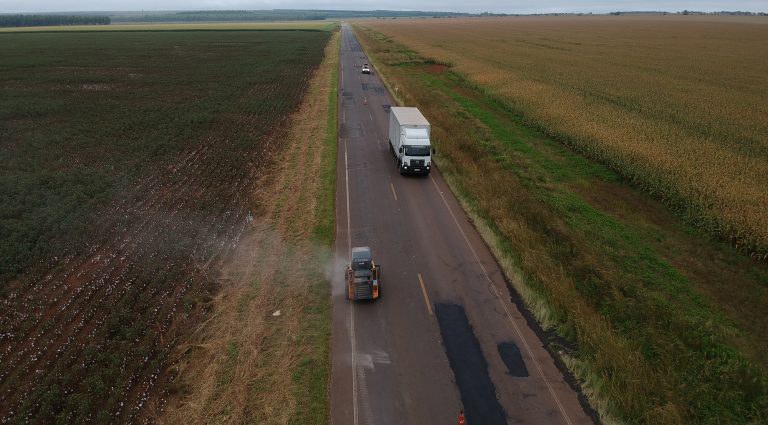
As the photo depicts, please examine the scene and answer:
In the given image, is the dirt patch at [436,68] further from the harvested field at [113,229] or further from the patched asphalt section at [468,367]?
the patched asphalt section at [468,367]

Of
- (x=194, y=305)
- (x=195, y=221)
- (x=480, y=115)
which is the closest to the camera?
(x=194, y=305)

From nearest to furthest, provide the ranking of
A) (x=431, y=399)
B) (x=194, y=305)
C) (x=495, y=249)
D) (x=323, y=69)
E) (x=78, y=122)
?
(x=431, y=399)
(x=194, y=305)
(x=495, y=249)
(x=78, y=122)
(x=323, y=69)

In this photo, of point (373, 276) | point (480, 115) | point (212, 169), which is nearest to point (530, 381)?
point (373, 276)

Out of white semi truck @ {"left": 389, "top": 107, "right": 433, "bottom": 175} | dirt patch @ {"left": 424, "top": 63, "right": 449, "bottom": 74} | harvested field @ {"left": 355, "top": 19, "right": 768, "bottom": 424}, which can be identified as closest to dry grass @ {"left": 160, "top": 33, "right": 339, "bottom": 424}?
white semi truck @ {"left": 389, "top": 107, "right": 433, "bottom": 175}

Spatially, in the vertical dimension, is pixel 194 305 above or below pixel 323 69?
below

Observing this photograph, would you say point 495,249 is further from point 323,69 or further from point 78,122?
point 323,69

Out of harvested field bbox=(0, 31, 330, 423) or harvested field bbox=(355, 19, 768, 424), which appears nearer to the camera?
harvested field bbox=(355, 19, 768, 424)

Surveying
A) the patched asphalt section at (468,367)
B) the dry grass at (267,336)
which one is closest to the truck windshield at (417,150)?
the dry grass at (267,336)

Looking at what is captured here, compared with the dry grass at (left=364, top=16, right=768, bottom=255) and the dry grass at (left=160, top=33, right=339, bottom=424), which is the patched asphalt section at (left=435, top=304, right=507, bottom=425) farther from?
the dry grass at (left=364, top=16, right=768, bottom=255)
